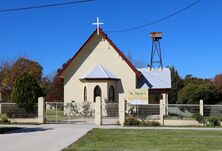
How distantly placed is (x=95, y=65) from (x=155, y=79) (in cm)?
604

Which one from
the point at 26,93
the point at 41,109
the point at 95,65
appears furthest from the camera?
the point at 95,65

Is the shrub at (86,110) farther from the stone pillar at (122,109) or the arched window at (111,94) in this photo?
the stone pillar at (122,109)

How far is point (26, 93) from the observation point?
34.2m

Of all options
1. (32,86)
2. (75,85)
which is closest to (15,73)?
(75,85)

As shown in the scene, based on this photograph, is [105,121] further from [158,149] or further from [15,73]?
[15,73]

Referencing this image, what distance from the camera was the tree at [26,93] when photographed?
33.3 meters

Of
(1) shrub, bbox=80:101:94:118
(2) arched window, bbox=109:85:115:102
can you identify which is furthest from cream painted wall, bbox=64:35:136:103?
(1) shrub, bbox=80:101:94:118

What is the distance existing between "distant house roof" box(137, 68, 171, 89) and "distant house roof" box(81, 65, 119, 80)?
10.1 feet

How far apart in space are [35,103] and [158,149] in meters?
18.0

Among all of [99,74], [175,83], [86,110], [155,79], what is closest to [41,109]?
[86,110]

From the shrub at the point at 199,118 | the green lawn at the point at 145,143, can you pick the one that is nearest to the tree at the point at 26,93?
the shrub at the point at 199,118

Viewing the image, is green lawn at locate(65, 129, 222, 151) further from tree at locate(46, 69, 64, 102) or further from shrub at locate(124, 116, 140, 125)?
tree at locate(46, 69, 64, 102)

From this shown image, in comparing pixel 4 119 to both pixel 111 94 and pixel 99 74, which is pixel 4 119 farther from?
pixel 111 94

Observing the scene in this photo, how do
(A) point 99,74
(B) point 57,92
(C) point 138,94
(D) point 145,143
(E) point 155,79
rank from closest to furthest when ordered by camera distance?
(D) point 145,143
(C) point 138,94
(A) point 99,74
(E) point 155,79
(B) point 57,92
